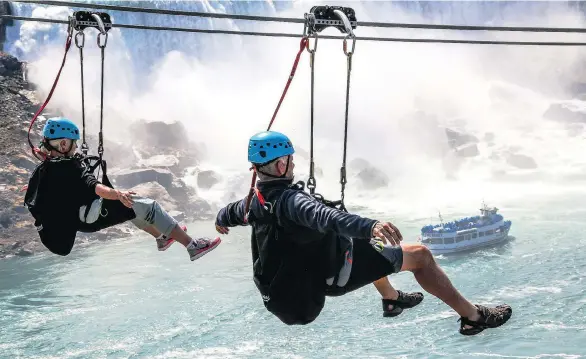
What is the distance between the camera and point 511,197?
8862 centimetres

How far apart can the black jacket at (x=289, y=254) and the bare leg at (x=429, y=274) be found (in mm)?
516

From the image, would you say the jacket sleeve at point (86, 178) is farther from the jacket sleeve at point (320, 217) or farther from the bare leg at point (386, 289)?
the bare leg at point (386, 289)

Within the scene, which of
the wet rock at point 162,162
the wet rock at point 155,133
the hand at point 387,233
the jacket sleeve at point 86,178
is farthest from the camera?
the wet rock at point 155,133

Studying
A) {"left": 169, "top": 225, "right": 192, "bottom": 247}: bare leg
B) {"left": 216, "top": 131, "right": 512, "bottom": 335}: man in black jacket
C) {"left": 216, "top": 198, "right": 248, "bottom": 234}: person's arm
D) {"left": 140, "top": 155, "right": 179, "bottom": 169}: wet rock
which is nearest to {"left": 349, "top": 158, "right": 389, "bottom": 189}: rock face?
{"left": 140, "top": 155, "right": 179, "bottom": 169}: wet rock

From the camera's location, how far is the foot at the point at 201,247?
5.81 metres

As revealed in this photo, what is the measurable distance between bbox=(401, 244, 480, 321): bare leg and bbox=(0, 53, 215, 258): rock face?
67240 millimetres

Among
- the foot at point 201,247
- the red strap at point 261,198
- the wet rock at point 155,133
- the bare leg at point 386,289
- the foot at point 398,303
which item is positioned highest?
the red strap at point 261,198

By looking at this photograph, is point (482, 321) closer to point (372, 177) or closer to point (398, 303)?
point (398, 303)

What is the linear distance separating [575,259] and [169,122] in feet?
200

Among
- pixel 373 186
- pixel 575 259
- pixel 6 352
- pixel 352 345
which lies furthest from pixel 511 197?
pixel 6 352

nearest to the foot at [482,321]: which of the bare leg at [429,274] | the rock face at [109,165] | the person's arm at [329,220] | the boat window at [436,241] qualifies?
the bare leg at [429,274]

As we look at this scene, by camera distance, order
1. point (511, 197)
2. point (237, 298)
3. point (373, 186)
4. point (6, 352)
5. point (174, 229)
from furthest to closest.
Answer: point (373, 186) < point (511, 197) < point (237, 298) < point (6, 352) < point (174, 229)

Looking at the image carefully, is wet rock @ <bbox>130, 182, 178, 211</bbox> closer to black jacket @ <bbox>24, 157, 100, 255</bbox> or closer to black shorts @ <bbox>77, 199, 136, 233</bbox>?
black jacket @ <bbox>24, 157, 100, 255</bbox>

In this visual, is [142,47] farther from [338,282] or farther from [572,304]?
[338,282]
